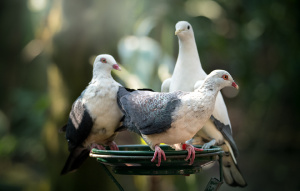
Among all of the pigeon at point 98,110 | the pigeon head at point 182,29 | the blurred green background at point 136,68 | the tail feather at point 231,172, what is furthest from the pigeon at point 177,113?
the blurred green background at point 136,68

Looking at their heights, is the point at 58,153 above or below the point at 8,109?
above

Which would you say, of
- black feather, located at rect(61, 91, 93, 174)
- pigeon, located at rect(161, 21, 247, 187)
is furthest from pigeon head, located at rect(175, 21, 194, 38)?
black feather, located at rect(61, 91, 93, 174)

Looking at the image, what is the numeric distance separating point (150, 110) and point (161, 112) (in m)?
0.06

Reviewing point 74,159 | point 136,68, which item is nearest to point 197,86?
point 74,159

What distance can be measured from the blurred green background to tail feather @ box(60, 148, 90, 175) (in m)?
0.67

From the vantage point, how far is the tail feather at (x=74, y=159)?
2236mm

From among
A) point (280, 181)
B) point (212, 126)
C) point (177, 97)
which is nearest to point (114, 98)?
point (177, 97)

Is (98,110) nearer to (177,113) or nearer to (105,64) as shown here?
(105,64)

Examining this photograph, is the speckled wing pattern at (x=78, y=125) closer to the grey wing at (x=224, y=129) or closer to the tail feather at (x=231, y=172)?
the grey wing at (x=224, y=129)

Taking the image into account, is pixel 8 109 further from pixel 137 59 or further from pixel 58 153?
pixel 137 59

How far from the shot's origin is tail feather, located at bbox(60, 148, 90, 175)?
7.34 feet

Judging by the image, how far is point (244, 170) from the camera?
655 cm

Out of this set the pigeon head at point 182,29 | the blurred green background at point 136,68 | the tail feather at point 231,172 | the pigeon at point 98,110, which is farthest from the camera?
the blurred green background at point 136,68

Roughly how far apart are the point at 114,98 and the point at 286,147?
5.50 m
